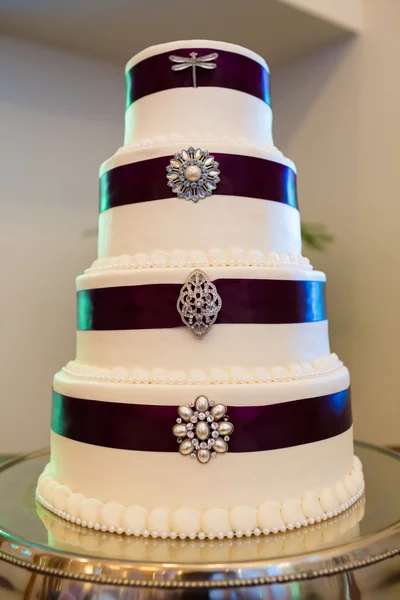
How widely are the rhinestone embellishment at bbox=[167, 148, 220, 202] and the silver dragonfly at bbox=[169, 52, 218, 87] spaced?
22 cm

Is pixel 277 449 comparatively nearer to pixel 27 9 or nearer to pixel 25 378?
pixel 25 378

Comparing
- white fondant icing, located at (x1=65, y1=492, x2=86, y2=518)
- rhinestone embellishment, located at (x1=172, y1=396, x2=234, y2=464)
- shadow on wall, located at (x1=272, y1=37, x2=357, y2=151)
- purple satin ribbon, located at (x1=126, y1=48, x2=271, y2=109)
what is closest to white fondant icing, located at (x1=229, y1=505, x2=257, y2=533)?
rhinestone embellishment, located at (x1=172, y1=396, x2=234, y2=464)

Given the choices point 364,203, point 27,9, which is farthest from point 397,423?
point 27,9

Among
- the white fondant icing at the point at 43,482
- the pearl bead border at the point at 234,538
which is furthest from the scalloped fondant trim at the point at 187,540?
the white fondant icing at the point at 43,482

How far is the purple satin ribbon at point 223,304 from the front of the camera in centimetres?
115

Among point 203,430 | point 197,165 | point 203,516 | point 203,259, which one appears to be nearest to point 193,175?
point 197,165

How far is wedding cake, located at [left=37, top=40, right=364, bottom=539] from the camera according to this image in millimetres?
1081

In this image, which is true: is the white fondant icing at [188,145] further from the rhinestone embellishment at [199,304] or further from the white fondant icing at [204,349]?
the white fondant icing at [204,349]

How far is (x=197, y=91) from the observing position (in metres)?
1.31

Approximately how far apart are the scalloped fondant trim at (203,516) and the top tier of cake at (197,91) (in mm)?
877

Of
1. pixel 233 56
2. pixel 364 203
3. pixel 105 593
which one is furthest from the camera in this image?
pixel 364 203

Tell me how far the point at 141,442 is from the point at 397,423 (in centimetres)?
128

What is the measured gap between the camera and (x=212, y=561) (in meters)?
0.89

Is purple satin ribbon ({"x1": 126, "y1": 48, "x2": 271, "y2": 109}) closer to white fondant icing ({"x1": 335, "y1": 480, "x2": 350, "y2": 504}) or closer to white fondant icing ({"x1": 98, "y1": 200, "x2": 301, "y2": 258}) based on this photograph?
white fondant icing ({"x1": 98, "y1": 200, "x2": 301, "y2": 258})
